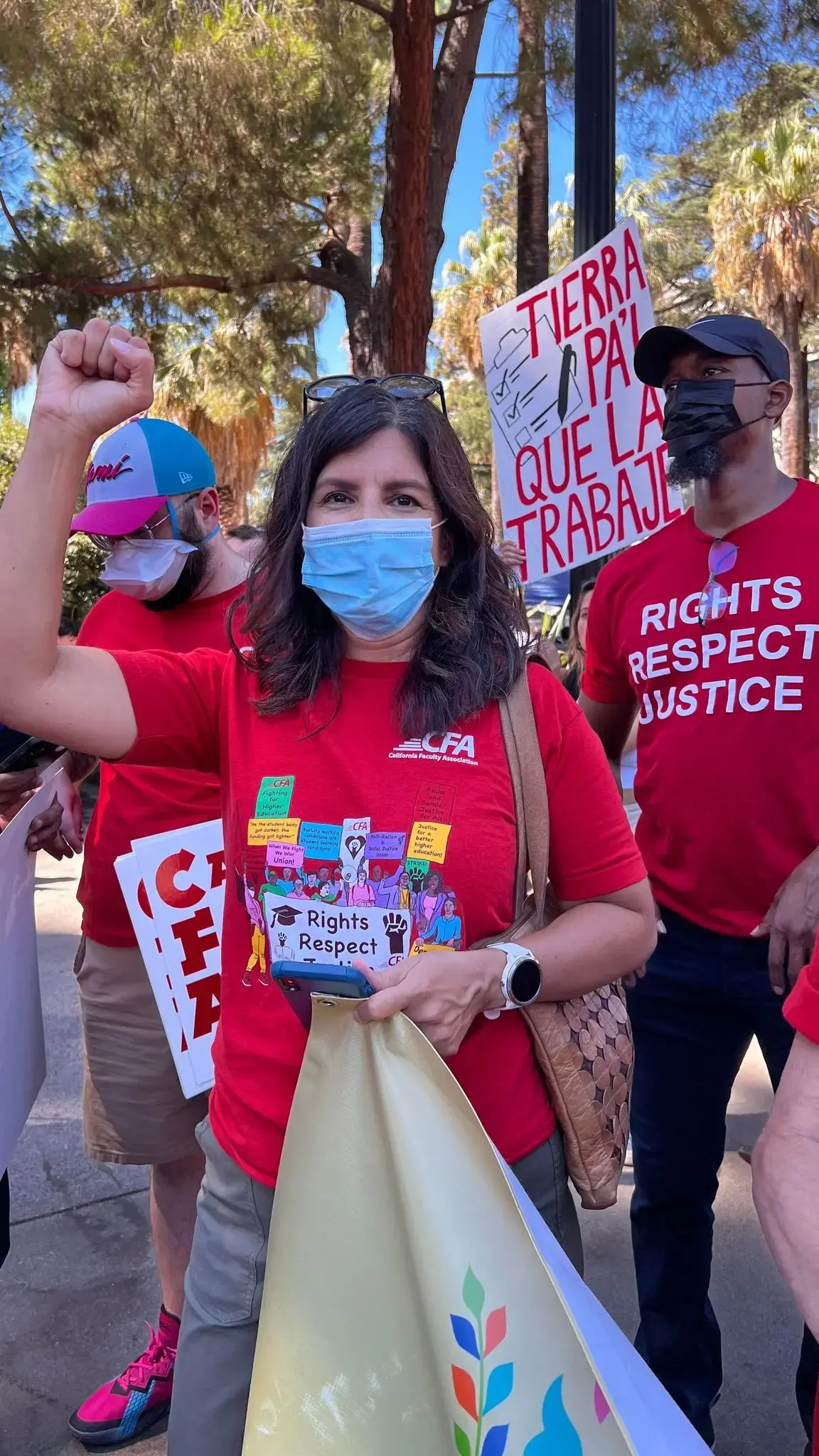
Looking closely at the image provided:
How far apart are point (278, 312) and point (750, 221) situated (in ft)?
48.0

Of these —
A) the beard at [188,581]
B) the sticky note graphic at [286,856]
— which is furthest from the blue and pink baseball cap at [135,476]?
the sticky note graphic at [286,856]

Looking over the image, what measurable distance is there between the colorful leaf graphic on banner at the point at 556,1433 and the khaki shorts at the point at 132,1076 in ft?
5.16

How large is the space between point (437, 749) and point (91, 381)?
0.64m

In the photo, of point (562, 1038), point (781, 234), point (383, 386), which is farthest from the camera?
point (781, 234)

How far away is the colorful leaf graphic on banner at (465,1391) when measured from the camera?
3.83 ft

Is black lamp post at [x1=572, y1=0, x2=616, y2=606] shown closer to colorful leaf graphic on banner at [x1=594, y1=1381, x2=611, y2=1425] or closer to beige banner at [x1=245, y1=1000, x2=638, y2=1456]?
beige banner at [x1=245, y1=1000, x2=638, y2=1456]

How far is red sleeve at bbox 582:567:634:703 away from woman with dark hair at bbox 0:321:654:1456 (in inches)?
33.8

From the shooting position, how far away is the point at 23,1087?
2.25 meters

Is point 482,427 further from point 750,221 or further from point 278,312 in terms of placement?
point 278,312

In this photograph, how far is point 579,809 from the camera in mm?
1612

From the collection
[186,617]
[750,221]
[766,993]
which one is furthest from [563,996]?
[750,221]

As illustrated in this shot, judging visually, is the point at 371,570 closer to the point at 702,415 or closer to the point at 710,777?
the point at 710,777

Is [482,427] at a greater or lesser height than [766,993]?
greater

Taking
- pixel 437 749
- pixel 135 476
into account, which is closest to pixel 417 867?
pixel 437 749
